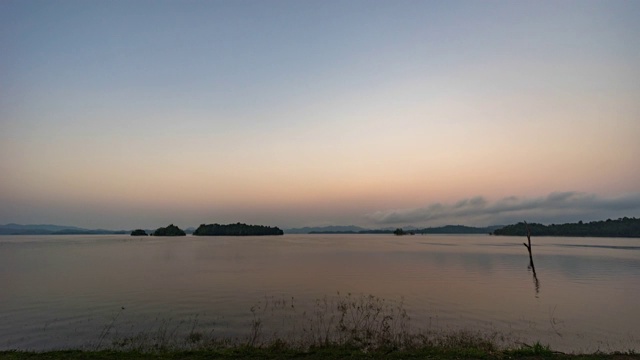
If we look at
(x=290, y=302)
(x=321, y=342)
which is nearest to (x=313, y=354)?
(x=321, y=342)

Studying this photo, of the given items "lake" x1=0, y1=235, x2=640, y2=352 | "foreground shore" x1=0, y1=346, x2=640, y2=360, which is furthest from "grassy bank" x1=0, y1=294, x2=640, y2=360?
"lake" x1=0, y1=235, x2=640, y2=352

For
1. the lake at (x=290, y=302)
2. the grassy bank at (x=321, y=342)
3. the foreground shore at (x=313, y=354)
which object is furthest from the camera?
the lake at (x=290, y=302)

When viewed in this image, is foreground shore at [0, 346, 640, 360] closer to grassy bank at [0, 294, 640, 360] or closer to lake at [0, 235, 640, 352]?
grassy bank at [0, 294, 640, 360]

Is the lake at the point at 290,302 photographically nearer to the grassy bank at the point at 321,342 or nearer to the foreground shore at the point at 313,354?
the grassy bank at the point at 321,342

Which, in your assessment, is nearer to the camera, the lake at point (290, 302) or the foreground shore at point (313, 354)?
the foreground shore at point (313, 354)

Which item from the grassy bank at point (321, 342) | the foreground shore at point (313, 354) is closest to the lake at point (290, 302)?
the grassy bank at point (321, 342)

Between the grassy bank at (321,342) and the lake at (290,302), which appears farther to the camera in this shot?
the lake at (290,302)

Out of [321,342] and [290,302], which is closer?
[321,342]

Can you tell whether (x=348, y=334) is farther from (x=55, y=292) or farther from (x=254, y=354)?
(x=55, y=292)

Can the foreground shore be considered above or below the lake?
above

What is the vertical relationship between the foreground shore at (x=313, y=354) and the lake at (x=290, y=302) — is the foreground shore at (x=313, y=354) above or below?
above

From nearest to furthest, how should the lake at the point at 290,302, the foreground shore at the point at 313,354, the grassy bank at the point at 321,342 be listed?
the foreground shore at the point at 313,354
the grassy bank at the point at 321,342
the lake at the point at 290,302

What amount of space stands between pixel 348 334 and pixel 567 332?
11176 mm

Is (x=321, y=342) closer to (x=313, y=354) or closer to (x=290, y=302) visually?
(x=313, y=354)
